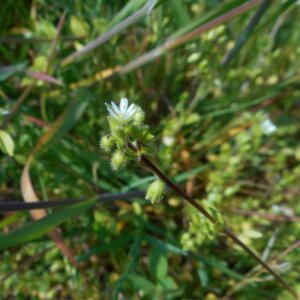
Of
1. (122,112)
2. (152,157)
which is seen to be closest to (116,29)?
(152,157)

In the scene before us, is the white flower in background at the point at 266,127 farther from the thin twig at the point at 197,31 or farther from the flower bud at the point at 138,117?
the flower bud at the point at 138,117

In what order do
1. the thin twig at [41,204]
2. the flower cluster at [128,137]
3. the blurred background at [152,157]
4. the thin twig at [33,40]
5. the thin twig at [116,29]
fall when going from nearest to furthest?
the flower cluster at [128,137] → the thin twig at [41,204] → the thin twig at [116,29] → the blurred background at [152,157] → the thin twig at [33,40]

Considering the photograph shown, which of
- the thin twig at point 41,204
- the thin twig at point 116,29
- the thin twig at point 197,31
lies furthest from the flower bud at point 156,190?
the thin twig at point 197,31

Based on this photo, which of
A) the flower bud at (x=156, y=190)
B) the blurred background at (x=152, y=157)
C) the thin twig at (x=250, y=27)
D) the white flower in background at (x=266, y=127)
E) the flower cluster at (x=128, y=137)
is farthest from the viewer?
the white flower in background at (x=266, y=127)

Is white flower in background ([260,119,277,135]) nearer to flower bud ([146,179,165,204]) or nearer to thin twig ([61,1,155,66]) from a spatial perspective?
thin twig ([61,1,155,66])

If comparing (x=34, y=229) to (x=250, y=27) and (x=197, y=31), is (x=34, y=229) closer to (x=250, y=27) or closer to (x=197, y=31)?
(x=197, y=31)

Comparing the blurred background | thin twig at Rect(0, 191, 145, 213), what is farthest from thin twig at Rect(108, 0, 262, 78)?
thin twig at Rect(0, 191, 145, 213)

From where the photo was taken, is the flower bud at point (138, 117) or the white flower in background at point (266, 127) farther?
the white flower in background at point (266, 127)

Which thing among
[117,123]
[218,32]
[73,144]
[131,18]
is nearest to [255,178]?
[218,32]
